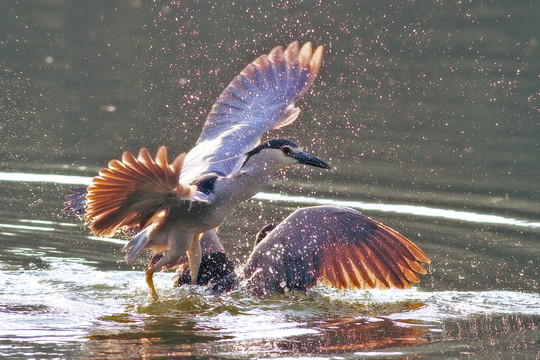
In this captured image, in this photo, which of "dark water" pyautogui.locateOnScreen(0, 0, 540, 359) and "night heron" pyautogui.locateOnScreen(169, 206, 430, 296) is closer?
"dark water" pyautogui.locateOnScreen(0, 0, 540, 359)

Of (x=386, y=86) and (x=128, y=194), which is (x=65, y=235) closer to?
(x=128, y=194)

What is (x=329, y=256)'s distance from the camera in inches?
287

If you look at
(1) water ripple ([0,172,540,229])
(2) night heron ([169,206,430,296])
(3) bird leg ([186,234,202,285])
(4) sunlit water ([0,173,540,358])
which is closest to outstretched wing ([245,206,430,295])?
(2) night heron ([169,206,430,296])

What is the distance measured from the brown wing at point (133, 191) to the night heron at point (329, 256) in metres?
0.90

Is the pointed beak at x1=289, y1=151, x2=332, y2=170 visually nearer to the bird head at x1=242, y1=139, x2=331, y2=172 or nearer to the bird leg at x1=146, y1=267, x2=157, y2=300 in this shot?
the bird head at x1=242, y1=139, x2=331, y2=172

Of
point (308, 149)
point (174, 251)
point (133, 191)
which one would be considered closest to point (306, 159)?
point (174, 251)

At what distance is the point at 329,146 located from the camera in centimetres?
1126

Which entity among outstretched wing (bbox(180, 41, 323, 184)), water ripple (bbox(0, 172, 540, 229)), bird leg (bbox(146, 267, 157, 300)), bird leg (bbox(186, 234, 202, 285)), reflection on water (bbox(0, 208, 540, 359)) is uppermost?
outstretched wing (bbox(180, 41, 323, 184))

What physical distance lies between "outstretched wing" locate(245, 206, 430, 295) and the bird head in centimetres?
40

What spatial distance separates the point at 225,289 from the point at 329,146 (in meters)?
4.32

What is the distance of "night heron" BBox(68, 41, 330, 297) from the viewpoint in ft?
20.2

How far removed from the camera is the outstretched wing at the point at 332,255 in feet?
23.4

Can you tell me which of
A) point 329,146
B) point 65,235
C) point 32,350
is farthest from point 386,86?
point 32,350

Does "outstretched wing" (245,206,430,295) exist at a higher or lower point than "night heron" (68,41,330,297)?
lower
